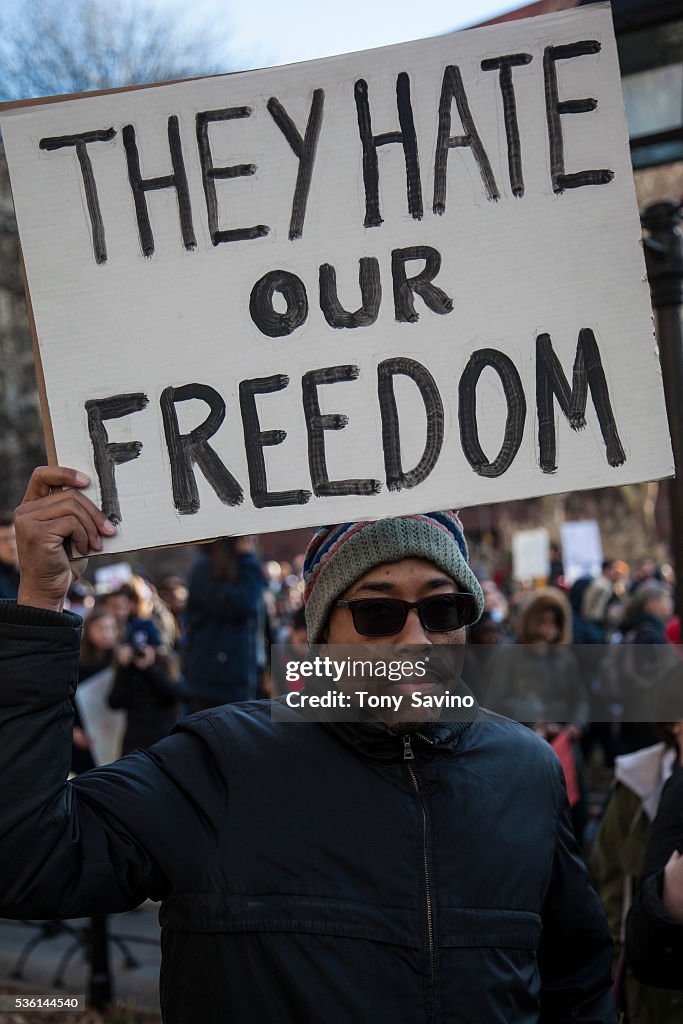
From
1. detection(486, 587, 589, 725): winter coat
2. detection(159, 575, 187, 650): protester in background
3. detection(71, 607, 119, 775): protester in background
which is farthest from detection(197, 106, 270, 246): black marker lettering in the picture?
detection(159, 575, 187, 650): protester in background

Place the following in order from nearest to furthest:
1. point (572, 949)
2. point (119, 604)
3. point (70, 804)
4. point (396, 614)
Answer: point (70, 804) → point (396, 614) → point (572, 949) → point (119, 604)

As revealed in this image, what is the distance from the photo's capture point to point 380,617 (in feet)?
5.69

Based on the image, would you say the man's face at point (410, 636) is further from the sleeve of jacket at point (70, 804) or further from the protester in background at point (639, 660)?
the protester in background at point (639, 660)

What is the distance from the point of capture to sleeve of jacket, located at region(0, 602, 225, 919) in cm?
145

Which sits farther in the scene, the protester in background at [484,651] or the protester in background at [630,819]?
the protester in background at [484,651]

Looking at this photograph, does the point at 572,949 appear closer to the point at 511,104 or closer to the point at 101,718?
the point at 511,104

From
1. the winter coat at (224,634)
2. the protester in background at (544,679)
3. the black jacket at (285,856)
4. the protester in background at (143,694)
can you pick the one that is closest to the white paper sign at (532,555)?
the protester in background at (544,679)

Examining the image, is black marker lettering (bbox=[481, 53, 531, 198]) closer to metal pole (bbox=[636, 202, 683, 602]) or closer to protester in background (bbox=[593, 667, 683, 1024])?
protester in background (bbox=[593, 667, 683, 1024])

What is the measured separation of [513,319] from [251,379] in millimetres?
419

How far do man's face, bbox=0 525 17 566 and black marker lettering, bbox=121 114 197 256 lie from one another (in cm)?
398

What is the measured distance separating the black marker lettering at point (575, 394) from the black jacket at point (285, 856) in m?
0.53

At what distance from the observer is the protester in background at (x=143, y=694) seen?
18.8 feet

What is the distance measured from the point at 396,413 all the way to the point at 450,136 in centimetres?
46

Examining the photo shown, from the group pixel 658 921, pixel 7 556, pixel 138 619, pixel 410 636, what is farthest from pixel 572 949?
pixel 138 619
